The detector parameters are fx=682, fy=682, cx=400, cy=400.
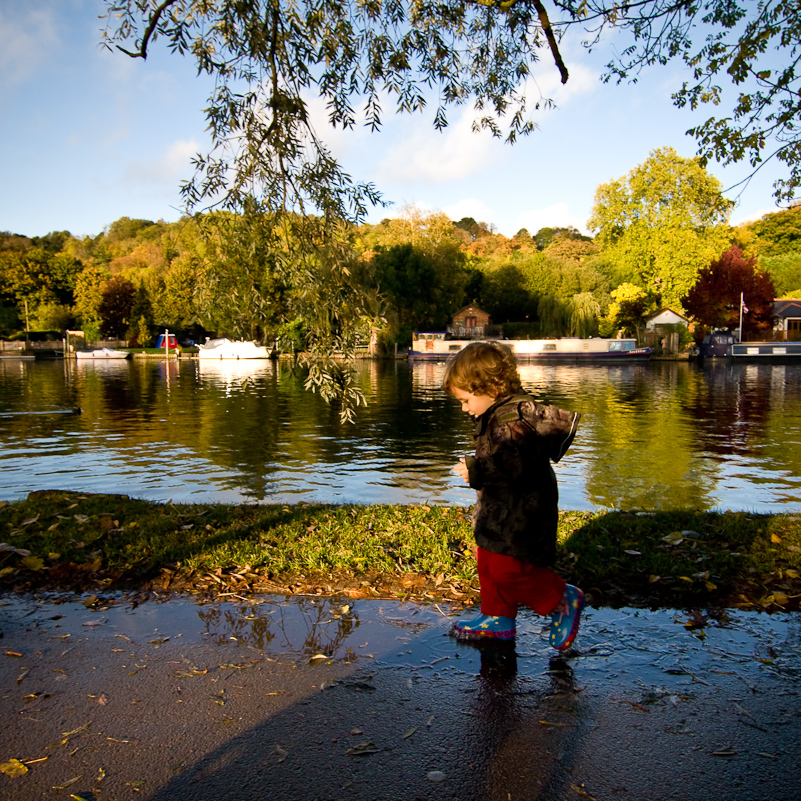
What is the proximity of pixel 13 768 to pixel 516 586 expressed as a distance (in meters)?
2.56

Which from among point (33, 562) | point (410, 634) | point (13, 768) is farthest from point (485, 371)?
point (33, 562)

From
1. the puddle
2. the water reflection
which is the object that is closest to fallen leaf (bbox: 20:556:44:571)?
the puddle

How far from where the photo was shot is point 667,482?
1177 cm

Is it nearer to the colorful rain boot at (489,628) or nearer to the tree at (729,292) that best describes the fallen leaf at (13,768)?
the colorful rain boot at (489,628)

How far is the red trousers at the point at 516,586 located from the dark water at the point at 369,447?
445 cm

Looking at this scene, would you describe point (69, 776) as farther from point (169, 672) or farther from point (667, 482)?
point (667, 482)

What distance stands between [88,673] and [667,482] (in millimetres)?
10266

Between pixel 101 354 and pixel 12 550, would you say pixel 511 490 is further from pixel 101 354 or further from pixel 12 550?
pixel 101 354

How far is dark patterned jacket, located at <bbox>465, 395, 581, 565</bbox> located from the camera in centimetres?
379

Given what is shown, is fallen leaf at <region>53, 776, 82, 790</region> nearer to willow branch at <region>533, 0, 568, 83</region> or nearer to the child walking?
the child walking

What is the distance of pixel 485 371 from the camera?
3.92 m

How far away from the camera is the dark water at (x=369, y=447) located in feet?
36.4

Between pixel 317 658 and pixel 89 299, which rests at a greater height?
pixel 89 299

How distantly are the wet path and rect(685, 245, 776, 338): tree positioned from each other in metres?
58.8
